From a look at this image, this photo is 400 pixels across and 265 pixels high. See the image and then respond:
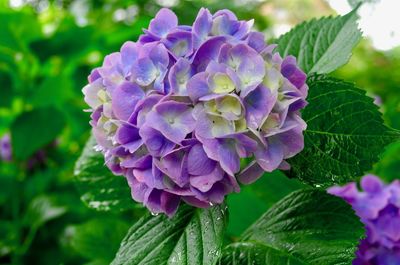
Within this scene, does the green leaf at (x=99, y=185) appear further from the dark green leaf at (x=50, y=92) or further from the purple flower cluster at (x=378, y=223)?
the dark green leaf at (x=50, y=92)

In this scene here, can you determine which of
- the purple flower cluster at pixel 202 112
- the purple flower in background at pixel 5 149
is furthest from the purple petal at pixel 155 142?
the purple flower in background at pixel 5 149

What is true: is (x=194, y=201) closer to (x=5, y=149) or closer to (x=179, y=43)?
(x=179, y=43)

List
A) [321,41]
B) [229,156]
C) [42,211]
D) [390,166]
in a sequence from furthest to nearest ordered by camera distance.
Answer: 1. [42,211]
2. [390,166]
3. [321,41]
4. [229,156]

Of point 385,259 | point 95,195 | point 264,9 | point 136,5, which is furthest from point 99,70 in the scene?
point 264,9

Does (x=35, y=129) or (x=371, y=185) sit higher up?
(x=371, y=185)

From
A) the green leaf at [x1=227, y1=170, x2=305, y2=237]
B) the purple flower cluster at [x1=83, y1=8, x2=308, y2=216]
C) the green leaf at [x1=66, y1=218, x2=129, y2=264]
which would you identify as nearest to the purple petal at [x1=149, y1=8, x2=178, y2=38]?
the purple flower cluster at [x1=83, y1=8, x2=308, y2=216]

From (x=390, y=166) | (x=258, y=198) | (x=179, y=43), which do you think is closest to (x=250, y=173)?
(x=179, y=43)
